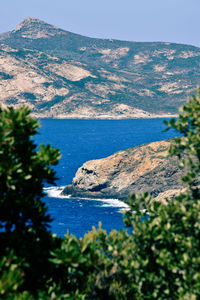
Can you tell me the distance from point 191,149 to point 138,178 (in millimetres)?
101538

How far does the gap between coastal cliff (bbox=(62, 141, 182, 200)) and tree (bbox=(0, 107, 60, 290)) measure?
3847 inches

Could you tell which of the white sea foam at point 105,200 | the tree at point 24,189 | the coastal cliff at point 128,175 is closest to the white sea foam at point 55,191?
the white sea foam at point 105,200

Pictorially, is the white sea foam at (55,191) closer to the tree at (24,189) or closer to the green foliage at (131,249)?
the green foliage at (131,249)

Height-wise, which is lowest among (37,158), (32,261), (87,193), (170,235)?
(32,261)

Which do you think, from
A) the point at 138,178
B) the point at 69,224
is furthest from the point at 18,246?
the point at 138,178

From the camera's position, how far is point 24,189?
1656cm

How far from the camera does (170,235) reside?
17.0m

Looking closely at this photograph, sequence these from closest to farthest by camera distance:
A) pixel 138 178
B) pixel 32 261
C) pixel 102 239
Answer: pixel 32 261, pixel 102 239, pixel 138 178

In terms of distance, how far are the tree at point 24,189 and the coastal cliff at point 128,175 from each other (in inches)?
3847

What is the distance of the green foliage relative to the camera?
15.7m

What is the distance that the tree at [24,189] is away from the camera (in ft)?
50.4

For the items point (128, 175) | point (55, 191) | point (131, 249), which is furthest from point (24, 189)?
point (55, 191)

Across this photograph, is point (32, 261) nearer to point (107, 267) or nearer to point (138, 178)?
point (107, 267)

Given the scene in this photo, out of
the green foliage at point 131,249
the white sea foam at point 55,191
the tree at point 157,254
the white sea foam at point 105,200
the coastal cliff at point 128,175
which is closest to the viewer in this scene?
the green foliage at point 131,249
